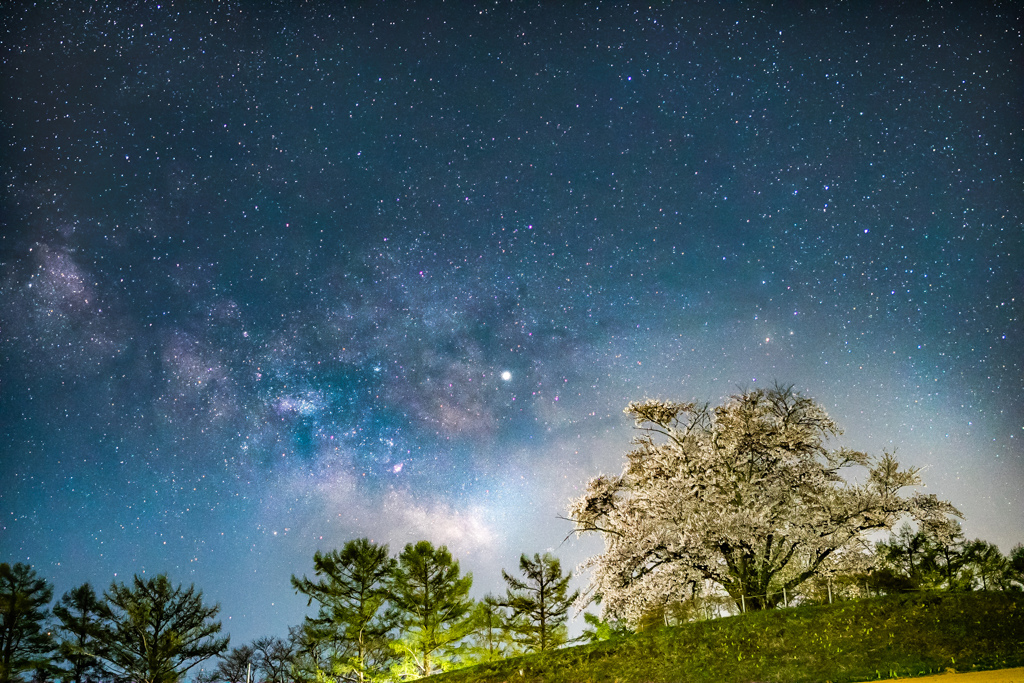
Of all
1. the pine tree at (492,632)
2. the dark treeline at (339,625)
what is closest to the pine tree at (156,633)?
the dark treeline at (339,625)

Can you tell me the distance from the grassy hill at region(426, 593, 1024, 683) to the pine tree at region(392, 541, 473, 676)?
1893 cm

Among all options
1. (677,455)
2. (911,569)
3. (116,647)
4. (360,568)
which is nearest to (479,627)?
(360,568)

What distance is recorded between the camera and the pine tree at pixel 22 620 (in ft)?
140

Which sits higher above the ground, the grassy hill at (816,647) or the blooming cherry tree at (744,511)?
the blooming cherry tree at (744,511)

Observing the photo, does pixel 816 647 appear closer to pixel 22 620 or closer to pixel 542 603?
pixel 542 603

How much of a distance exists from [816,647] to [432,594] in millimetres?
28324

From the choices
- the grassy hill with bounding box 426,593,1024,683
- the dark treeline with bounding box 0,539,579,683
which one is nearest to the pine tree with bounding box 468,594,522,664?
the dark treeline with bounding box 0,539,579,683

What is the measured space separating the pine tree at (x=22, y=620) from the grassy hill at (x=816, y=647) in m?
41.2

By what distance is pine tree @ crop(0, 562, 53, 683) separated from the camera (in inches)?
1674

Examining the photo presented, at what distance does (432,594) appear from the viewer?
39.8 metres

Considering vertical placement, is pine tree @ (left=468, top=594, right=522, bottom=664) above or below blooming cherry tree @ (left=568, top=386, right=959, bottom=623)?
below

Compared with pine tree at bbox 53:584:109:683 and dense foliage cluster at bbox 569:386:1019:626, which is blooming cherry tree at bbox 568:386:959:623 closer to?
dense foliage cluster at bbox 569:386:1019:626

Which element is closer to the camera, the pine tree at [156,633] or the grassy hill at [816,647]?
the grassy hill at [816,647]

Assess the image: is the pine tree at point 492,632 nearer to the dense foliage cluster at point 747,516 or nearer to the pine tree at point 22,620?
the dense foliage cluster at point 747,516
